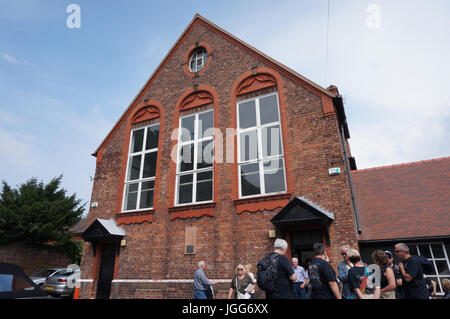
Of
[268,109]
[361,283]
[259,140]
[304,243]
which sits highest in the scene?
[268,109]

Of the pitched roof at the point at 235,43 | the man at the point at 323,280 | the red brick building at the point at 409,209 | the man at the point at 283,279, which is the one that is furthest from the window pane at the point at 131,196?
the man at the point at 323,280

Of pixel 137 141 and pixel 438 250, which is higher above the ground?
pixel 137 141

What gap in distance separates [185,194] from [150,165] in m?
2.40

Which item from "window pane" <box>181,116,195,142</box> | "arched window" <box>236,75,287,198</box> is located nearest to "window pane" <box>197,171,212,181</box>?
"arched window" <box>236,75,287,198</box>

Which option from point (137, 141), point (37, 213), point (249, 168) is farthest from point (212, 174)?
point (37, 213)

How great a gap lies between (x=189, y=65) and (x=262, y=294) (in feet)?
32.5

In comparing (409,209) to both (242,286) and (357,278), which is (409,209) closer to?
(357,278)

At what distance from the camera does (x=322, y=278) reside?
13.6 feet

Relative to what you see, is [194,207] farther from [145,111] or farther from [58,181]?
[58,181]

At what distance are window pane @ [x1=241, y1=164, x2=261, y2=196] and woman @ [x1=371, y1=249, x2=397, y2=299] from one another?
16.4ft

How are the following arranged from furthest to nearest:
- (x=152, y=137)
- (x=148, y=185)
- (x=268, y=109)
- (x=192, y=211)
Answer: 1. (x=152, y=137)
2. (x=148, y=185)
3. (x=268, y=109)
4. (x=192, y=211)

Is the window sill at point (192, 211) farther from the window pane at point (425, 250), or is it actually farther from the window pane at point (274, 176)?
the window pane at point (425, 250)

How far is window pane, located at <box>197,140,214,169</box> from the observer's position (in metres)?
10.7
